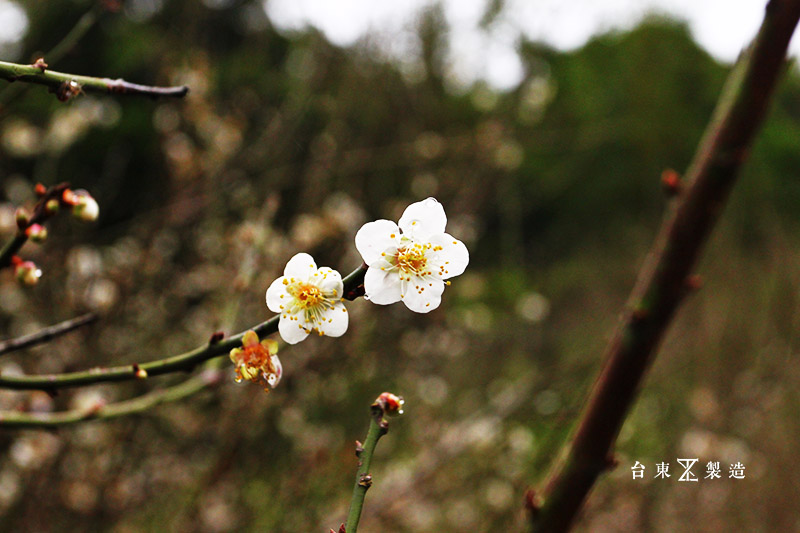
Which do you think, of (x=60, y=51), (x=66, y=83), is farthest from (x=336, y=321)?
(x=60, y=51)

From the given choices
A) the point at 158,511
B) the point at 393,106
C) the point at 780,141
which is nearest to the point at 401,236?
the point at 158,511

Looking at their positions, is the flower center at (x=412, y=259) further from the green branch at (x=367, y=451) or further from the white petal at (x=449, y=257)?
the green branch at (x=367, y=451)

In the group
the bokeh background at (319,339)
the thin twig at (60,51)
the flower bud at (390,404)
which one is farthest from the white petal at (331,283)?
the thin twig at (60,51)

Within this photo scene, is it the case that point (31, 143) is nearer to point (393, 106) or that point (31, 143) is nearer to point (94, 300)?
point (94, 300)

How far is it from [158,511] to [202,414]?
72 cm

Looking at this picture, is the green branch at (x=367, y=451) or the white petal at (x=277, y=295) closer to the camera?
the green branch at (x=367, y=451)

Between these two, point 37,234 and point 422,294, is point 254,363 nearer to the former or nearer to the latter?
point 422,294

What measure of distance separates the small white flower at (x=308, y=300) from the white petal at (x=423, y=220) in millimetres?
88

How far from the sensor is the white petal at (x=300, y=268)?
0.67 metres

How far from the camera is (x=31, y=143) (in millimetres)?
3416

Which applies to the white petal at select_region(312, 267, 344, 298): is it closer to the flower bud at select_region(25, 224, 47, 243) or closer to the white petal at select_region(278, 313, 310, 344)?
the white petal at select_region(278, 313, 310, 344)

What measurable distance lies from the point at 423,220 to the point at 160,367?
29 cm

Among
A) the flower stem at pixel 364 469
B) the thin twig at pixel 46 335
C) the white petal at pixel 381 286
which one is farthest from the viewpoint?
the thin twig at pixel 46 335

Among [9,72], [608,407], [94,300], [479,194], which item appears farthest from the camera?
[479,194]
